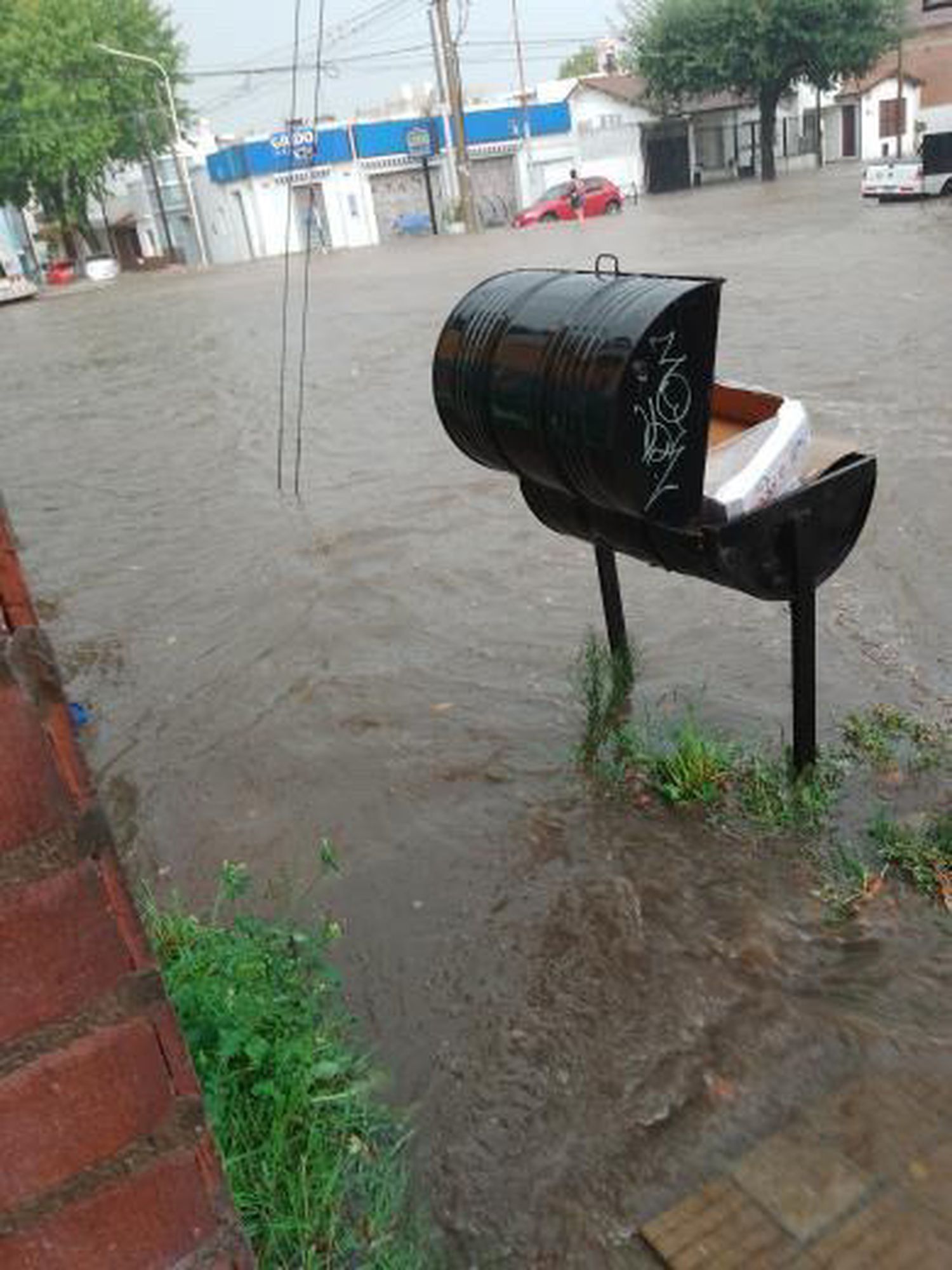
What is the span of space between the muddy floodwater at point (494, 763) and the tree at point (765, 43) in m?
33.4

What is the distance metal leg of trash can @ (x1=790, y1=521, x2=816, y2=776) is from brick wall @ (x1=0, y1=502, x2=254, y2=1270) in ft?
7.57

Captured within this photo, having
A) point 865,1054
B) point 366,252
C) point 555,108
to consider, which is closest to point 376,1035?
point 865,1054

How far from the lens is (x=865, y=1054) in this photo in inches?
104

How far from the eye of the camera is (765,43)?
39.1 m

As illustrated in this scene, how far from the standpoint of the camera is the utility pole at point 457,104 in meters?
36.4

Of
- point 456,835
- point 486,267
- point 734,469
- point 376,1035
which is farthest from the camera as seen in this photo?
point 486,267

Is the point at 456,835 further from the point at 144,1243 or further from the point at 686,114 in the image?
the point at 686,114

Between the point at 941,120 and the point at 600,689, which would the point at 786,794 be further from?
the point at 941,120

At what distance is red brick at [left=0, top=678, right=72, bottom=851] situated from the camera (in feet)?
4.24

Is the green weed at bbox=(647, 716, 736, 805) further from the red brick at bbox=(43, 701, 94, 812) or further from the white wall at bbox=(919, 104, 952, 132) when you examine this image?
the white wall at bbox=(919, 104, 952, 132)

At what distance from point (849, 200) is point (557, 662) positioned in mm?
27939

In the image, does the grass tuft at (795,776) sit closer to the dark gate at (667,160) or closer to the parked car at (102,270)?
the parked car at (102,270)

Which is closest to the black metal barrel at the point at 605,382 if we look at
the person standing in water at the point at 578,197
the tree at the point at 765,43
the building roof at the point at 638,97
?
the person standing in water at the point at 578,197

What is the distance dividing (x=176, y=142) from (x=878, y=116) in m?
31.9
